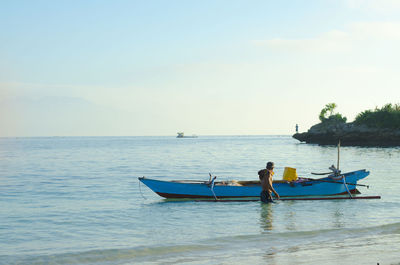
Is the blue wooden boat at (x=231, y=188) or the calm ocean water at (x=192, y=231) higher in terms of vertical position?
the blue wooden boat at (x=231, y=188)

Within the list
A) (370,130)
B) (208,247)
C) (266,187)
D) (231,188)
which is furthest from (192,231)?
(370,130)

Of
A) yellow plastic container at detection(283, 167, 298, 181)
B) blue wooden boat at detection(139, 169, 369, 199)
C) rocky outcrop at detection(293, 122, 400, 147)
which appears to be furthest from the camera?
rocky outcrop at detection(293, 122, 400, 147)

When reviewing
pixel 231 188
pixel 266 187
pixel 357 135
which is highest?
pixel 357 135

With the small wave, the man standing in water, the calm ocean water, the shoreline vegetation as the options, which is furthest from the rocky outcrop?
the small wave

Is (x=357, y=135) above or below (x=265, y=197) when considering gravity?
above

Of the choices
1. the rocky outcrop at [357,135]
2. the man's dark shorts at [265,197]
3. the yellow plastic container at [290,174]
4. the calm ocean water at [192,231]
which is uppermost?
the rocky outcrop at [357,135]

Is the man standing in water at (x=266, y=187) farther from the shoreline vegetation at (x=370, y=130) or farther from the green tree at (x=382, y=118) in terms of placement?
the green tree at (x=382, y=118)

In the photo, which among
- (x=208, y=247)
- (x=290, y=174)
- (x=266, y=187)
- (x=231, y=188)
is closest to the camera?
(x=208, y=247)

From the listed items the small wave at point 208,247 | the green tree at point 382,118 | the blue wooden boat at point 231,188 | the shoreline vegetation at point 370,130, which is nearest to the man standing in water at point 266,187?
the blue wooden boat at point 231,188

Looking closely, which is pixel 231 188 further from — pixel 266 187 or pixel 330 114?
pixel 330 114

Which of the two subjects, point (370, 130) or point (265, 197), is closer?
point (265, 197)

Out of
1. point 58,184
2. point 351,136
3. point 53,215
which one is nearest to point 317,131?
point 351,136

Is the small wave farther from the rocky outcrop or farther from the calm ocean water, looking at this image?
the rocky outcrop

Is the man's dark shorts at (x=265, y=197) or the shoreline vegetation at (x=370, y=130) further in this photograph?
the shoreline vegetation at (x=370, y=130)
